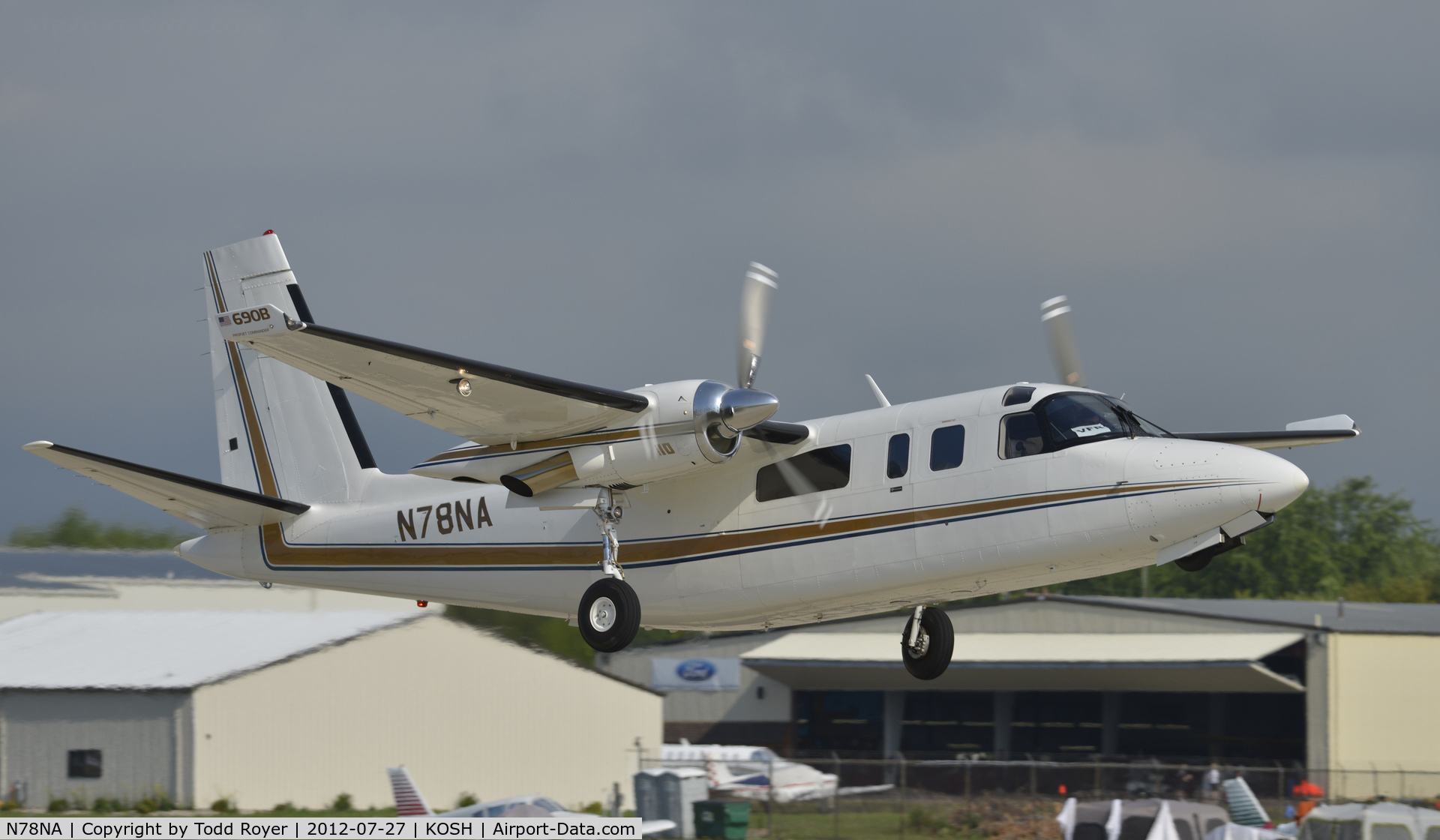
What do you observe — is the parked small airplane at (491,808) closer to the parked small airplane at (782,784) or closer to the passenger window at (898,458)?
the parked small airplane at (782,784)

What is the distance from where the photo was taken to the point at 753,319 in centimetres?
1359

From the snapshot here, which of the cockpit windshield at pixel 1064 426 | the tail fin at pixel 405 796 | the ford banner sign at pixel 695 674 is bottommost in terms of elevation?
the ford banner sign at pixel 695 674

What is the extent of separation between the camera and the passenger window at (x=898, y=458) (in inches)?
477

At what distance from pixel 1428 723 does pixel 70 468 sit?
3160cm

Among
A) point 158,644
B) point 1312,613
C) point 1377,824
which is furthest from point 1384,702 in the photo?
point 158,644

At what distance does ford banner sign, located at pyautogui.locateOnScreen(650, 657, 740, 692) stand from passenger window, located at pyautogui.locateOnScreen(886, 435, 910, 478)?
Answer: 3403 cm

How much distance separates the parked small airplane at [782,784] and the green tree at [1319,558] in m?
32.0

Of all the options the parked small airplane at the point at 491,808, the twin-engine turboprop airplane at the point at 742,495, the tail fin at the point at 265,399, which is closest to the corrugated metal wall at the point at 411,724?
the parked small airplane at the point at 491,808

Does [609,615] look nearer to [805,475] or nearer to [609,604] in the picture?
[609,604]

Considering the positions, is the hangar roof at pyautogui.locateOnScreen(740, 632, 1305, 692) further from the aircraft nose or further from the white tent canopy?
the aircraft nose

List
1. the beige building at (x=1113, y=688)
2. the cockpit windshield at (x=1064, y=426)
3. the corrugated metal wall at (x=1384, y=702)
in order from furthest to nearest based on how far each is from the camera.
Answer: the beige building at (x=1113, y=688), the corrugated metal wall at (x=1384, y=702), the cockpit windshield at (x=1064, y=426)

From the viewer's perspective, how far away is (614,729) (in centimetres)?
3125

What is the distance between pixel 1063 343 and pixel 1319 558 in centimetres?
5914

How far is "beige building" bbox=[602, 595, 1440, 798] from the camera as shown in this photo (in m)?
33.4
